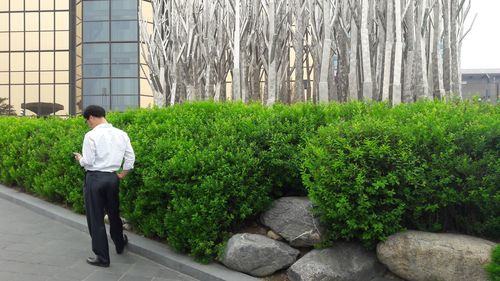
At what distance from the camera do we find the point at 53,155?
22.5ft

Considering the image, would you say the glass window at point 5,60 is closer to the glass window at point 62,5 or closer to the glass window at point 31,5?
the glass window at point 31,5

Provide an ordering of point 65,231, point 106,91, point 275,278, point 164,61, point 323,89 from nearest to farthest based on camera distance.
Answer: point 275,278, point 65,231, point 323,89, point 164,61, point 106,91

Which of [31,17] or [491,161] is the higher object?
[31,17]

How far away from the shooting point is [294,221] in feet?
14.1

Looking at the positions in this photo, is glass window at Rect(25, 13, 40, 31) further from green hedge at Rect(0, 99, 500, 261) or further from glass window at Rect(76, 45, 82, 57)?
green hedge at Rect(0, 99, 500, 261)

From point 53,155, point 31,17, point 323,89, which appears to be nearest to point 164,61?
point 53,155

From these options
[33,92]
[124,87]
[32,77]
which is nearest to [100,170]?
[124,87]

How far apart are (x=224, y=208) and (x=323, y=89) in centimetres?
324

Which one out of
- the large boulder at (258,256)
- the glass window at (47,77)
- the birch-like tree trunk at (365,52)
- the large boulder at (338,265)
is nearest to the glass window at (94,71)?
the glass window at (47,77)

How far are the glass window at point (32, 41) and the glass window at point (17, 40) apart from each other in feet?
1.38

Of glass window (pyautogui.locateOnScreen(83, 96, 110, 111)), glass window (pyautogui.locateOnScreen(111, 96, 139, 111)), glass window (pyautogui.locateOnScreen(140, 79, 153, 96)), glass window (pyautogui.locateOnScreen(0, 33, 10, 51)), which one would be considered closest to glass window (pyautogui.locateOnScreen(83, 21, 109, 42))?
glass window (pyautogui.locateOnScreen(83, 96, 110, 111))

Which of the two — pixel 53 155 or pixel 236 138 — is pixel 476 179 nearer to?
pixel 236 138

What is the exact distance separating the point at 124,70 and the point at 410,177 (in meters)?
27.0

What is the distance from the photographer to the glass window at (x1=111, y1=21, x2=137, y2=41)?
91.6 feet
